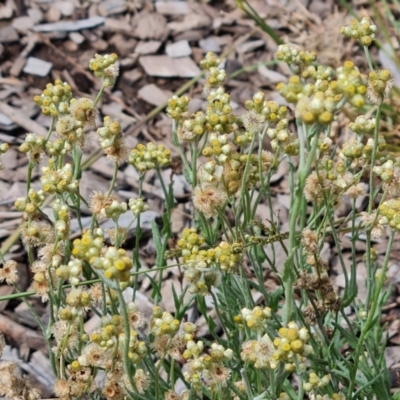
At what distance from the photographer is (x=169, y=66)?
371cm

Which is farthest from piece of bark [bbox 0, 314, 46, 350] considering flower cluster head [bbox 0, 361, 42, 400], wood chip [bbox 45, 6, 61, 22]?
wood chip [bbox 45, 6, 61, 22]

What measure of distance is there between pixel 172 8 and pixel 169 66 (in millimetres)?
471

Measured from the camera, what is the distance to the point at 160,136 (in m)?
3.37

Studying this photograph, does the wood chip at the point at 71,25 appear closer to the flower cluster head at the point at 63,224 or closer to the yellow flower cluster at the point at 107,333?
the flower cluster head at the point at 63,224

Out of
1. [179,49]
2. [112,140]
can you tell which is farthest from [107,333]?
[179,49]

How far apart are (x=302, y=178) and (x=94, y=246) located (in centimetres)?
37

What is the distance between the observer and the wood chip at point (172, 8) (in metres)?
3.99

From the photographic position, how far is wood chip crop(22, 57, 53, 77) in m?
3.59

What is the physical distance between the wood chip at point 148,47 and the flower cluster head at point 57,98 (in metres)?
2.04

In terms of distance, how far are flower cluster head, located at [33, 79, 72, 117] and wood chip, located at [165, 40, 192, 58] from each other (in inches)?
79.8

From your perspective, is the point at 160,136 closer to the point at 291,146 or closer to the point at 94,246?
the point at 291,146

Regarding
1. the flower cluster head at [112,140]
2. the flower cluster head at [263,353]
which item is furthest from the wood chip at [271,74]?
the flower cluster head at [263,353]

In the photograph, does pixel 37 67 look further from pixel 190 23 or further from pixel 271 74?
pixel 271 74

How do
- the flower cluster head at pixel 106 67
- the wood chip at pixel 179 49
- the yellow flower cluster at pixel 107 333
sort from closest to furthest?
1. the yellow flower cluster at pixel 107 333
2. the flower cluster head at pixel 106 67
3. the wood chip at pixel 179 49
